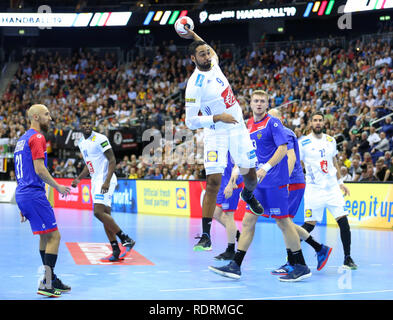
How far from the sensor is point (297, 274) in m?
7.55

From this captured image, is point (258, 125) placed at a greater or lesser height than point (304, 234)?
greater

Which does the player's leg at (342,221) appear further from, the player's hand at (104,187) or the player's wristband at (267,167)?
the player's hand at (104,187)

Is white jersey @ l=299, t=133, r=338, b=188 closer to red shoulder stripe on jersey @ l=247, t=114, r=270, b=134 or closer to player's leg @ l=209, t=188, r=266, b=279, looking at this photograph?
red shoulder stripe on jersey @ l=247, t=114, r=270, b=134

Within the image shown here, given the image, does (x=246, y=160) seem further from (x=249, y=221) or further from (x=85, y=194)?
(x=85, y=194)

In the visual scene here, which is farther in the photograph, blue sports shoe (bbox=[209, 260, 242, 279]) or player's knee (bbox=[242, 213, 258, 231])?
player's knee (bbox=[242, 213, 258, 231])

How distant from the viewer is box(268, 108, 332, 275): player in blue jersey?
809 cm

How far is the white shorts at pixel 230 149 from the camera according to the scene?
23.8 feet

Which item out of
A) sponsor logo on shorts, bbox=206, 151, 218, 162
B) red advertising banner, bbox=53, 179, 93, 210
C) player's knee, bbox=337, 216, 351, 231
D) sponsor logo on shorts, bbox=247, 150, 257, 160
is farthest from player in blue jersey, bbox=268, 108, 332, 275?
red advertising banner, bbox=53, 179, 93, 210

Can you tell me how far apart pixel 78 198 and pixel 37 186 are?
1770 centimetres

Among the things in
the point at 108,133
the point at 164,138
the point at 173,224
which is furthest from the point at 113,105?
the point at 173,224

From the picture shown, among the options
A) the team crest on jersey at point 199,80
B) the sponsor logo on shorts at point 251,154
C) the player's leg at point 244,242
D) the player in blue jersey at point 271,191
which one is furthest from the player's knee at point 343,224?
the team crest on jersey at point 199,80

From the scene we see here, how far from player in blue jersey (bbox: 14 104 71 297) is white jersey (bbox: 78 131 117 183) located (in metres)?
2.85

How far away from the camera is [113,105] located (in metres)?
31.1

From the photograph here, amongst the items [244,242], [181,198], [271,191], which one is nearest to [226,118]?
[271,191]
